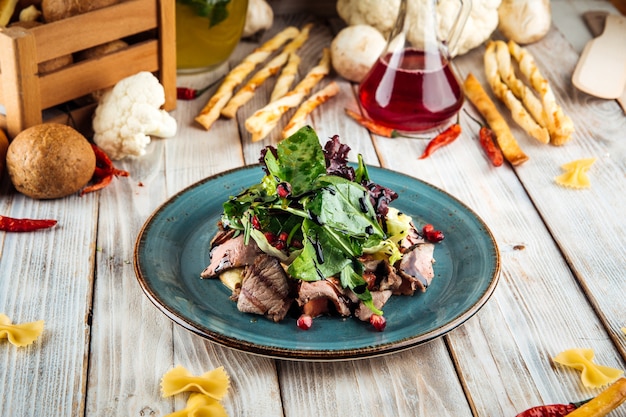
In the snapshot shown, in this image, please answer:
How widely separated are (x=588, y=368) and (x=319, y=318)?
0.59 metres

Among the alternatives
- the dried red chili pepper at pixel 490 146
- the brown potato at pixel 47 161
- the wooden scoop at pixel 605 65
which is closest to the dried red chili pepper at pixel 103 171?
the brown potato at pixel 47 161

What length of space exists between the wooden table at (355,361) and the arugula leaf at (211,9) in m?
0.38

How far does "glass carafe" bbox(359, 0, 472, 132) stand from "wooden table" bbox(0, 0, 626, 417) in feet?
0.33

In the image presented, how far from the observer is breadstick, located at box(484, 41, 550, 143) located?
2646 millimetres

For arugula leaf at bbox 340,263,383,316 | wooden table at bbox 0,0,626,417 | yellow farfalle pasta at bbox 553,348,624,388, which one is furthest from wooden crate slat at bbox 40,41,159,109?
yellow farfalle pasta at bbox 553,348,624,388

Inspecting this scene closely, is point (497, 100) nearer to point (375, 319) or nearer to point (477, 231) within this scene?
point (477, 231)

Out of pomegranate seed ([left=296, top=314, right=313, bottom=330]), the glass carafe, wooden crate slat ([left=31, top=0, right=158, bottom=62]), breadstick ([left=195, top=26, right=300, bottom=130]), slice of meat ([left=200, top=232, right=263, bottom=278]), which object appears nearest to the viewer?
pomegranate seed ([left=296, top=314, right=313, bottom=330])

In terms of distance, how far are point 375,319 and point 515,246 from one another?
0.67 metres

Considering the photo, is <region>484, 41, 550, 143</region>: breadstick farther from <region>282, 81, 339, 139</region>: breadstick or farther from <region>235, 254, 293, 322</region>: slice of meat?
<region>235, 254, 293, 322</region>: slice of meat

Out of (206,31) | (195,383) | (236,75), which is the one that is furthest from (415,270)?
(206,31)

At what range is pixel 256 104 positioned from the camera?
9.25ft

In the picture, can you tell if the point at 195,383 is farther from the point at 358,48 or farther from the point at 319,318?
the point at 358,48

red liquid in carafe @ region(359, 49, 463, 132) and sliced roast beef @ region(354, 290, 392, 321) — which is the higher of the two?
sliced roast beef @ region(354, 290, 392, 321)

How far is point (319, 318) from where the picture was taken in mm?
1646
